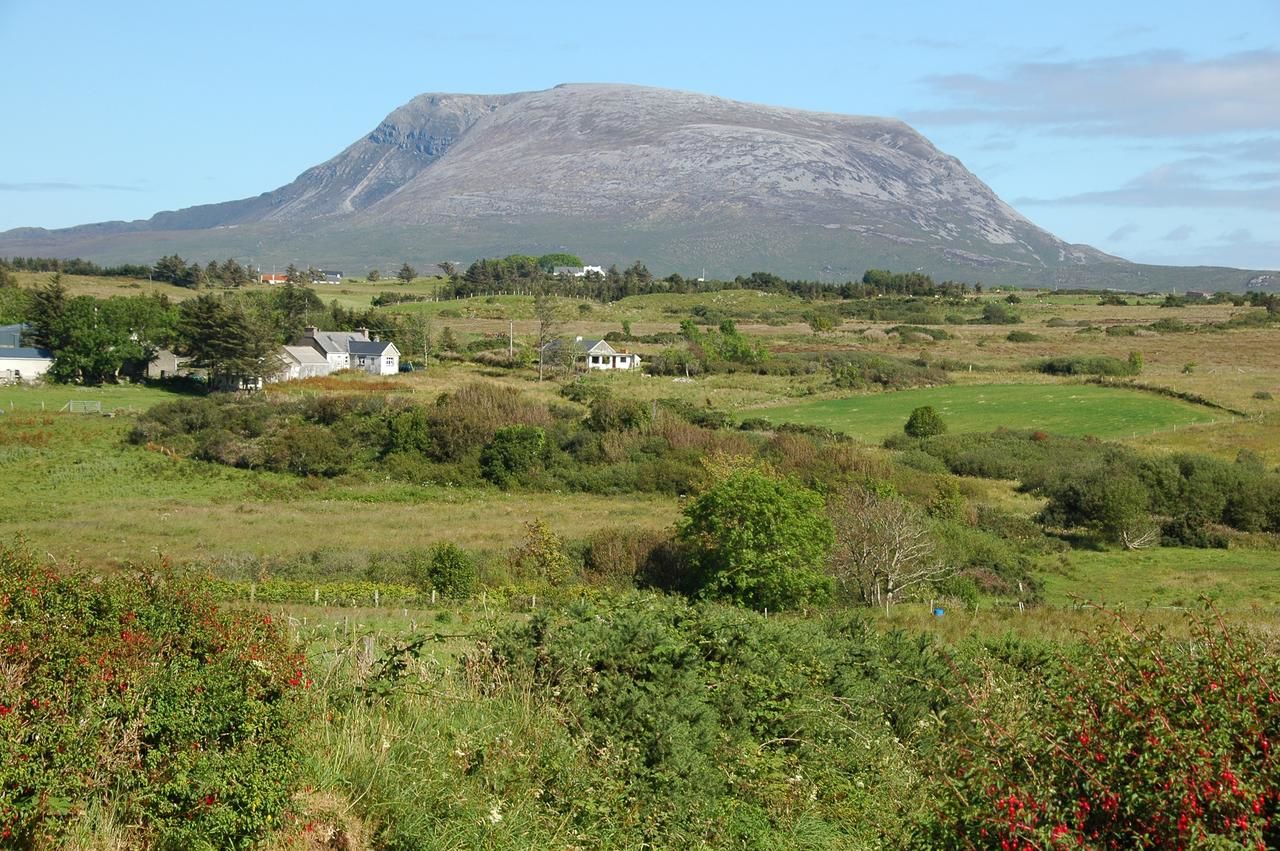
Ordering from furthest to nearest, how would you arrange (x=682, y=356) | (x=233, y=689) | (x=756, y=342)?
1. (x=756, y=342)
2. (x=682, y=356)
3. (x=233, y=689)

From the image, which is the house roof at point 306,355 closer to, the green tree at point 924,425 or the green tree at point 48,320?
the green tree at point 48,320

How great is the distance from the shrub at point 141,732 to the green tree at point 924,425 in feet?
178

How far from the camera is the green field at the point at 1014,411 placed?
2393 inches

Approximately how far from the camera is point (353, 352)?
84125 millimetres

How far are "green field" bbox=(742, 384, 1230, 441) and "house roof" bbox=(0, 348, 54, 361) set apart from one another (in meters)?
43.9

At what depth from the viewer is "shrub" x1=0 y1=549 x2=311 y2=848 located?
5445 mm

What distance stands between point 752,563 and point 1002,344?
83824 mm

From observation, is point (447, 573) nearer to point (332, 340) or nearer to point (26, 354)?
point (26, 354)

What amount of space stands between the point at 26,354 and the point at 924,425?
179 feet

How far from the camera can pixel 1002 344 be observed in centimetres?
10694

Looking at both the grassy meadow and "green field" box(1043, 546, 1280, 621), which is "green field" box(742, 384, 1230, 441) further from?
"green field" box(1043, 546, 1280, 621)

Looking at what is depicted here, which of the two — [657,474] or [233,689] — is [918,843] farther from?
[657,474]

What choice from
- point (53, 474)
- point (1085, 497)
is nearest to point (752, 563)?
point (1085, 497)

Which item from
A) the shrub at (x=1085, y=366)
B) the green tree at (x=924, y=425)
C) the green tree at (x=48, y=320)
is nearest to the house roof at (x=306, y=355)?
the green tree at (x=48, y=320)
